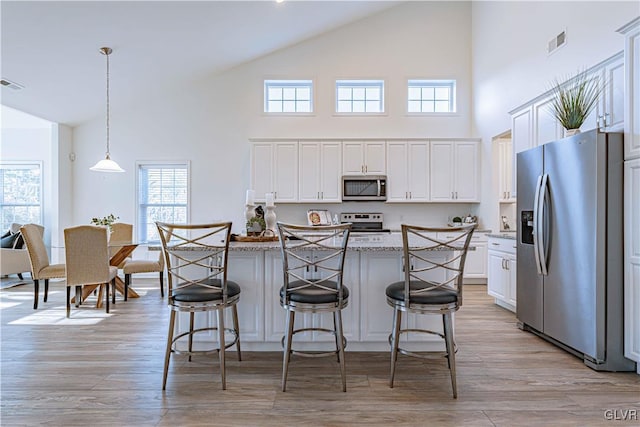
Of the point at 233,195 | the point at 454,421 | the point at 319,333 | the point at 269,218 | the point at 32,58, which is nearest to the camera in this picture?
the point at 454,421

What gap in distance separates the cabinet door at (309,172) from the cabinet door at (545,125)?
3.04 meters

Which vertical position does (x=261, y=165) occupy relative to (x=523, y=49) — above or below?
below

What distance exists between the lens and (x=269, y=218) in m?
3.10

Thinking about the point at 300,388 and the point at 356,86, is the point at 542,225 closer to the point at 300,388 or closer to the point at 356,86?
the point at 300,388

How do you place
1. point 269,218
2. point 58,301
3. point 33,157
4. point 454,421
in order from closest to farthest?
1. point 454,421
2. point 269,218
3. point 58,301
4. point 33,157

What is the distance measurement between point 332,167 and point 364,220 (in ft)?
3.44

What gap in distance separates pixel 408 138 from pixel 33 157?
678cm

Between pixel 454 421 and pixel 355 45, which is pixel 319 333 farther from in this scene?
pixel 355 45

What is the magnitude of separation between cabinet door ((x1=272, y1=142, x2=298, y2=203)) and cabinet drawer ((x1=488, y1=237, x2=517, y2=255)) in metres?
2.92

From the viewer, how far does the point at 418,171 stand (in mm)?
5844

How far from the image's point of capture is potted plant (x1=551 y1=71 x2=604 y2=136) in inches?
118

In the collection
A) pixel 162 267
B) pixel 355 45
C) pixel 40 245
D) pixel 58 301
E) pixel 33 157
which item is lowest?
pixel 58 301

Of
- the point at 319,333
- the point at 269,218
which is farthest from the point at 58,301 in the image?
the point at 319,333

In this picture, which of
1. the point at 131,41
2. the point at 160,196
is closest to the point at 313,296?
the point at 131,41
